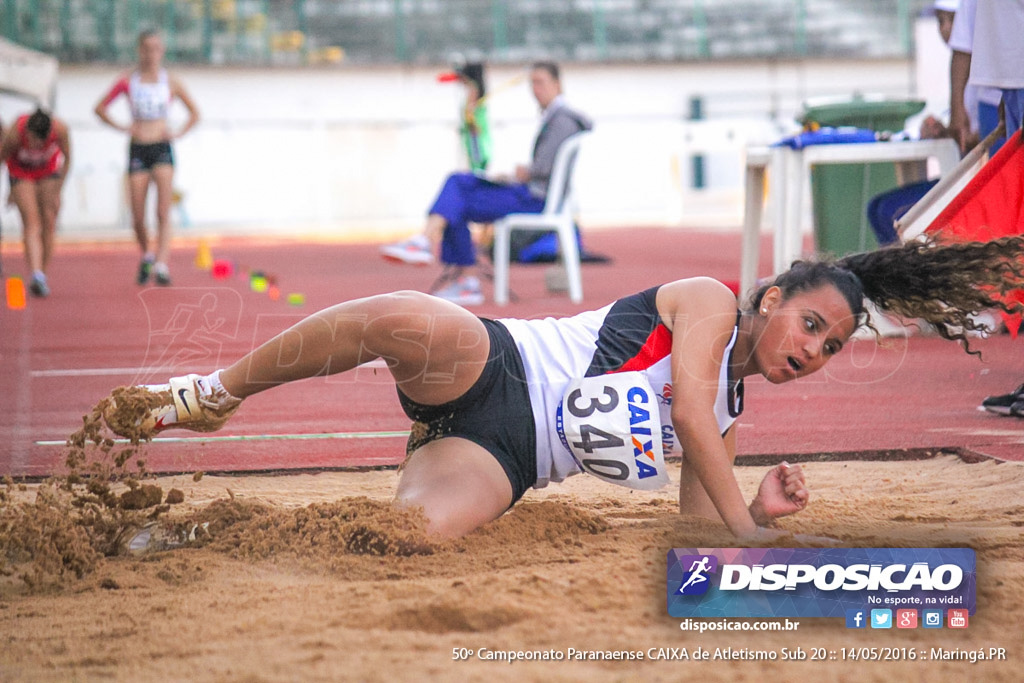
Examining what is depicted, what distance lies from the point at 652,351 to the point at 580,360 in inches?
7.1

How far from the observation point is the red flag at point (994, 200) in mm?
3889

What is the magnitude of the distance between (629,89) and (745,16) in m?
3.24

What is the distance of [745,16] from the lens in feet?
80.1

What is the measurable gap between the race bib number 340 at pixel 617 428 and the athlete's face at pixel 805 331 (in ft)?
1.00

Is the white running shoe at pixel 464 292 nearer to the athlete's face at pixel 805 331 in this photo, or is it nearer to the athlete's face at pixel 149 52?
the athlete's face at pixel 149 52

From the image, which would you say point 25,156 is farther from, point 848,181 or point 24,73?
point 848,181

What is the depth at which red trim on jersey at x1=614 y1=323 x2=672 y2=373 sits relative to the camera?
9.06ft

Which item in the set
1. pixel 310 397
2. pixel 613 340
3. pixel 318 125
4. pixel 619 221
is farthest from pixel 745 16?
pixel 613 340

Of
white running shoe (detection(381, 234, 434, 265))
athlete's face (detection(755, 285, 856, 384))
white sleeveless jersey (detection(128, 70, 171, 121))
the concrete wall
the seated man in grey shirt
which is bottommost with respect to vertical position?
the concrete wall

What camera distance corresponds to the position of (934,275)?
2.71 m

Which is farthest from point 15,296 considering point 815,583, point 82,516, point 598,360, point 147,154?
point 815,583

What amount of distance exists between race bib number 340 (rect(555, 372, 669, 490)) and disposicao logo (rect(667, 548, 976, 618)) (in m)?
0.43

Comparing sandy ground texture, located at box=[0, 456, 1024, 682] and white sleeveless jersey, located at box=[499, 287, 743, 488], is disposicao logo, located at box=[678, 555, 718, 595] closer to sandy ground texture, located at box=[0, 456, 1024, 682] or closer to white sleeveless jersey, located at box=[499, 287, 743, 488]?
sandy ground texture, located at box=[0, 456, 1024, 682]

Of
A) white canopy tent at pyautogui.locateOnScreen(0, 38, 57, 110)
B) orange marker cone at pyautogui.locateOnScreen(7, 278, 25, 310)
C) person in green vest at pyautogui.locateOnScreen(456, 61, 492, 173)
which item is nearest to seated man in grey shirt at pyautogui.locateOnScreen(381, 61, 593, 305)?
person in green vest at pyautogui.locateOnScreen(456, 61, 492, 173)
